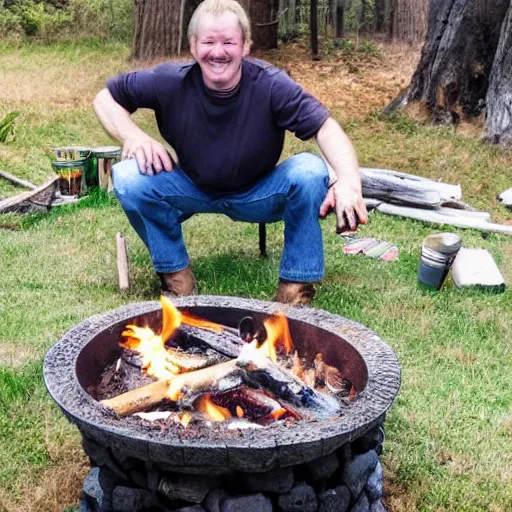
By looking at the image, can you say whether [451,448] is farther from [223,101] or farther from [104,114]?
[104,114]

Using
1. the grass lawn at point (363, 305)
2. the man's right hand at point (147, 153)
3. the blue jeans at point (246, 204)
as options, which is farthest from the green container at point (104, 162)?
the man's right hand at point (147, 153)

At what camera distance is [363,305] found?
4.36 meters

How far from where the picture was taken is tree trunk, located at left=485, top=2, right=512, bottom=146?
759cm

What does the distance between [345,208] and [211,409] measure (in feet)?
2.95

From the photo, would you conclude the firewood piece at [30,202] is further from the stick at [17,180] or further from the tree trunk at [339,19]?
the tree trunk at [339,19]

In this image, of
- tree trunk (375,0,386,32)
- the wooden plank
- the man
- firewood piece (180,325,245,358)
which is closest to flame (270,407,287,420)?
firewood piece (180,325,245,358)

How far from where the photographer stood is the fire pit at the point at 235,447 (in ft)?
6.69

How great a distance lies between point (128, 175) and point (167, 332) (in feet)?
4.67

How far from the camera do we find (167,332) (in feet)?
9.07

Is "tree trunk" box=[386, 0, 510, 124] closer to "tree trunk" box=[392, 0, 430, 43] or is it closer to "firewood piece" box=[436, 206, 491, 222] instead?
"firewood piece" box=[436, 206, 491, 222]

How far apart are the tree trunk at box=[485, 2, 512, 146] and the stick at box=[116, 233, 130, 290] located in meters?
4.45

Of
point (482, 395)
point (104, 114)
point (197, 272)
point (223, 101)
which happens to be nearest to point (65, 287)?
point (197, 272)

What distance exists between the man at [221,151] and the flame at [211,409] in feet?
5.00

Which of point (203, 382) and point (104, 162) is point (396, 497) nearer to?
point (203, 382)
